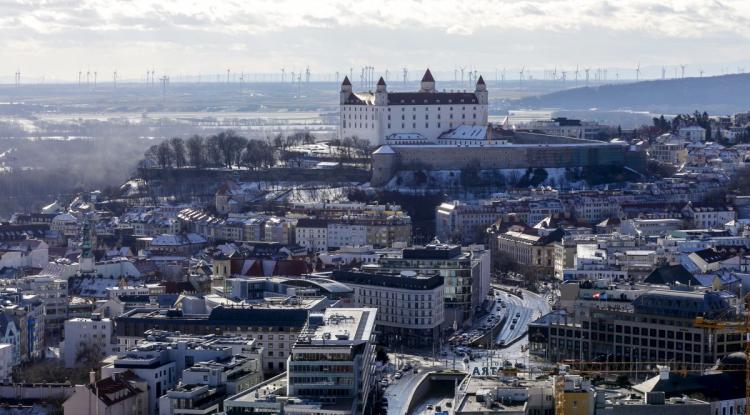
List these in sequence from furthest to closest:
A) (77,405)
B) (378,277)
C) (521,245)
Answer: (521,245) < (378,277) < (77,405)

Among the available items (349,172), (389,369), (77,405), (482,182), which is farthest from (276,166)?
(77,405)

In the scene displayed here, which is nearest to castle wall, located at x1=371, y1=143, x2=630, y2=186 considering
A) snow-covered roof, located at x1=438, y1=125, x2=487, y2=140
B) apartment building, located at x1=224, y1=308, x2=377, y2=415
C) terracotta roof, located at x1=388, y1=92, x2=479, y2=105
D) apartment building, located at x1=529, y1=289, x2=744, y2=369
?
snow-covered roof, located at x1=438, y1=125, x2=487, y2=140

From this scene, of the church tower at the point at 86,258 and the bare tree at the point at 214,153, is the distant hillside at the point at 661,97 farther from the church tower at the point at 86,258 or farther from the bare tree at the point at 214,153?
the church tower at the point at 86,258

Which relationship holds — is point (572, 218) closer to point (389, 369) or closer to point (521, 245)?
point (521, 245)

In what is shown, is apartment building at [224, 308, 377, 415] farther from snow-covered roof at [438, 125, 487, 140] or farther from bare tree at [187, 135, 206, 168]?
bare tree at [187, 135, 206, 168]

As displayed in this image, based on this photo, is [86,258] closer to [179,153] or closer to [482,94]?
[179,153]

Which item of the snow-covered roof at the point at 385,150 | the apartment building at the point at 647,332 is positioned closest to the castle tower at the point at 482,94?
the snow-covered roof at the point at 385,150
